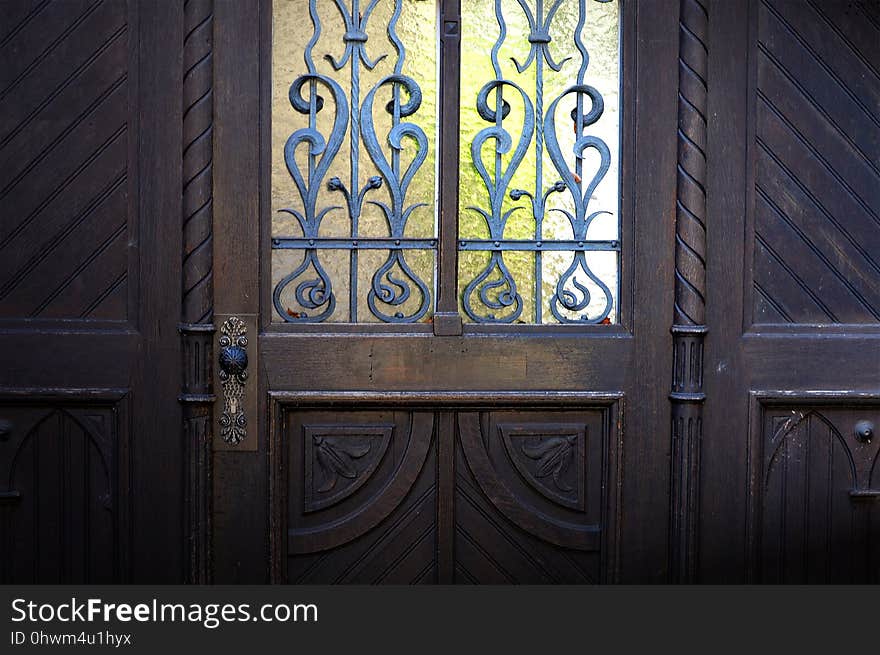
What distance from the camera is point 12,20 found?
2695 mm

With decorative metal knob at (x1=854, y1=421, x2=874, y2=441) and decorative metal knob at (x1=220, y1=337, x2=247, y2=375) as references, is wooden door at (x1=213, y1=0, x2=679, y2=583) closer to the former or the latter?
decorative metal knob at (x1=220, y1=337, x2=247, y2=375)

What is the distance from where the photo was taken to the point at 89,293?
8.98ft

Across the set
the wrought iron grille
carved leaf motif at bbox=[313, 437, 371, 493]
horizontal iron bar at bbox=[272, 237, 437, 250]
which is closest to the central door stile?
carved leaf motif at bbox=[313, 437, 371, 493]

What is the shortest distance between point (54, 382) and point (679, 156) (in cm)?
187

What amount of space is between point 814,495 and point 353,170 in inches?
64.6

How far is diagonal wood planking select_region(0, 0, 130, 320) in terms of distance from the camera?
2.70m

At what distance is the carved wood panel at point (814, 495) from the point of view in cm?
286

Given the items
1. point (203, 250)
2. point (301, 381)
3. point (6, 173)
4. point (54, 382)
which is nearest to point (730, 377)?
point (301, 381)

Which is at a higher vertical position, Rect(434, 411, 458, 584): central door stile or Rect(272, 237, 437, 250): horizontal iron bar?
Rect(272, 237, 437, 250): horizontal iron bar

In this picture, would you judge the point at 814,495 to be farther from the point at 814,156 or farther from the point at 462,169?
the point at 462,169

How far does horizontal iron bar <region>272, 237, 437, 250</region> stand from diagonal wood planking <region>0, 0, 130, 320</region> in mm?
441

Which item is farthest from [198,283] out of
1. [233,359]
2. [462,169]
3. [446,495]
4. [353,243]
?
[446,495]
